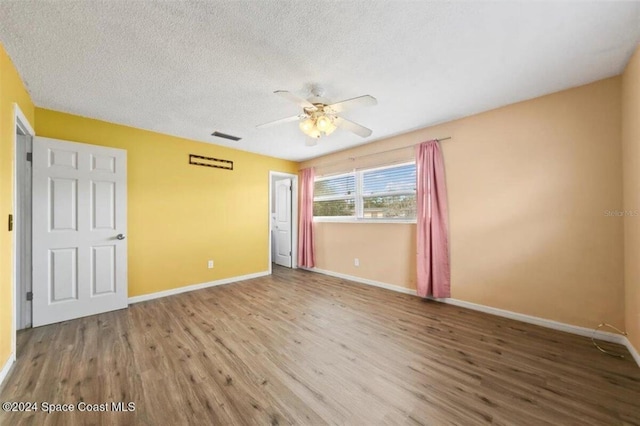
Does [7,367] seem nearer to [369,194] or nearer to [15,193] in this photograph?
[15,193]

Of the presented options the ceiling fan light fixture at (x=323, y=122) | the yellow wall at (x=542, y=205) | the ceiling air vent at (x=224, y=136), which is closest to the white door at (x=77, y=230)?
the ceiling air vent at (x=224, y=136)

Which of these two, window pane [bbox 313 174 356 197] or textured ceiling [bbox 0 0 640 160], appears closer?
textured ceiling [bbox 0 0 640 160]

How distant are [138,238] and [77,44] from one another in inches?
95.6

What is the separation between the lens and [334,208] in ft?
15.8

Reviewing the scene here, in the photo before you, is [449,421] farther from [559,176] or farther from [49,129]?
[49,129]

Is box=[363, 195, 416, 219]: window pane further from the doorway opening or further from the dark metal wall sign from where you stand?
the doorway opening

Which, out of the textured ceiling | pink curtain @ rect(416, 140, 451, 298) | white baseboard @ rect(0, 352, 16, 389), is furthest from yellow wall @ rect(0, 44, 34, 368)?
pink curtain @ rect(416, 140, 451, 298)

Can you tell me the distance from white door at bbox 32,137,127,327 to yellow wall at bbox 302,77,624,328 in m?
4.31

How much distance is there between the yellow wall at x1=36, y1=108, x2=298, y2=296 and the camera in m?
3.33

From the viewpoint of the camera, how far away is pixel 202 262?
404cm

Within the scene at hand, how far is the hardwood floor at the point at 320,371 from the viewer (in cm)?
147

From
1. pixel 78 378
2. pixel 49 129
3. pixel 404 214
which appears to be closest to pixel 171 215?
pixel 49 129

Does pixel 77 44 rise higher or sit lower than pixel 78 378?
higher

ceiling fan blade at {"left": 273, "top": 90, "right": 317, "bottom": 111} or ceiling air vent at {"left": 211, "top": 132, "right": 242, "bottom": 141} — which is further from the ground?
ceiling air vent at {"left": 211, "top": 132, "right": 242, "bottom": 141}
